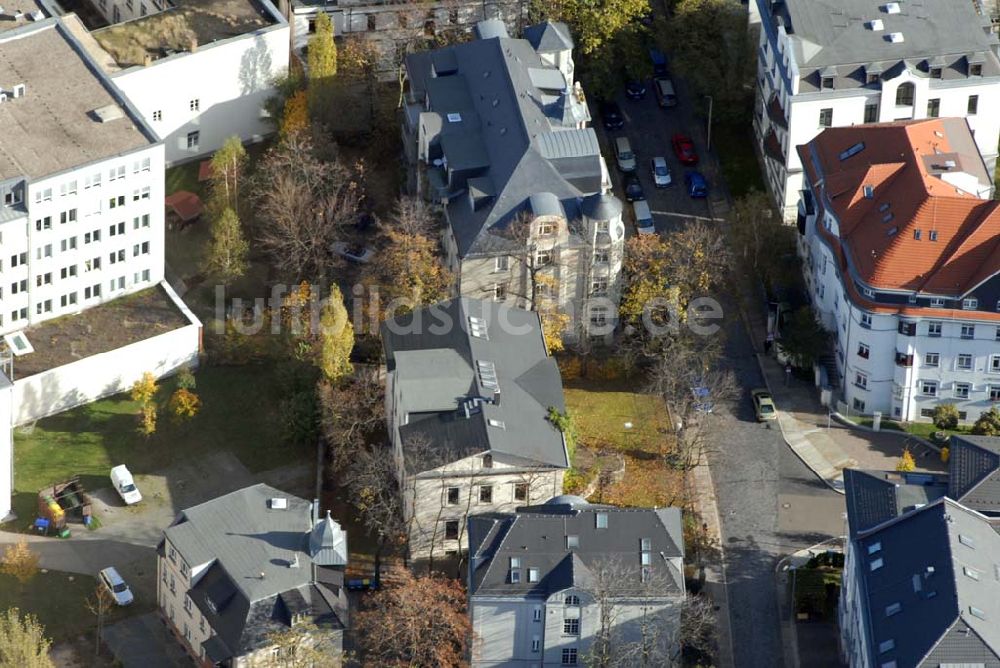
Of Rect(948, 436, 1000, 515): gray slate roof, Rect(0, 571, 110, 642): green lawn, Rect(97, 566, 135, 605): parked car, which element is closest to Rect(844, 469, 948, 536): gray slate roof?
Rect(948, 436, 1000, 515): gray slate roof

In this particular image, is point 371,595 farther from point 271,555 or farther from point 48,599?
point 48,599

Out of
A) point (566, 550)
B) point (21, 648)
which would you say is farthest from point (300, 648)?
point (566, 550)

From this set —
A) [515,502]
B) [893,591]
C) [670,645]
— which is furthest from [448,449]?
[893,591]

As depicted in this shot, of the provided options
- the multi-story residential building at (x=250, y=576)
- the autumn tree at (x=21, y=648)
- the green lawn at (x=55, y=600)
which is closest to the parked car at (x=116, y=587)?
the green lawn at (x=55, y=600)

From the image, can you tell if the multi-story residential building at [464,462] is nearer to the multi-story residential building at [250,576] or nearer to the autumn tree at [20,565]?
the multi-story residential building at [250,576]

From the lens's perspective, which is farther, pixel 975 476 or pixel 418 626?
pixel 975 476

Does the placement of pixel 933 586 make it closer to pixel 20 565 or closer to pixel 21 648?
pixel 21 648

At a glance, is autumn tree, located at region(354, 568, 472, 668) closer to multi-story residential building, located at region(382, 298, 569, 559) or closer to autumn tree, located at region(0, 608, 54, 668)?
multi-story residential building, located at region(382, 298, 569, 559)

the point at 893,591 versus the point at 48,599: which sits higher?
the point at 893,591
